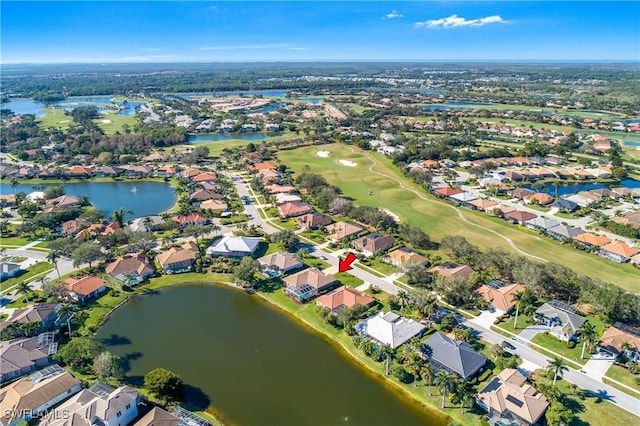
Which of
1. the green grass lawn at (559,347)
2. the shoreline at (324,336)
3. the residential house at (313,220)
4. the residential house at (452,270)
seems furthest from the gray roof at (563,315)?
the residential house at (313,220)

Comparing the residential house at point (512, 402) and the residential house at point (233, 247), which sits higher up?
the residential house at point (233, 247)

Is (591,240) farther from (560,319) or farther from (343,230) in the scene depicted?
(343,230)

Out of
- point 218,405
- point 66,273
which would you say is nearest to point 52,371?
point 218,405

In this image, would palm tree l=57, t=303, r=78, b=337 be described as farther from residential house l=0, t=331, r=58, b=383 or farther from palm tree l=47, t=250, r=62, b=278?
palm tree l=47, t=250, r=62, b=278

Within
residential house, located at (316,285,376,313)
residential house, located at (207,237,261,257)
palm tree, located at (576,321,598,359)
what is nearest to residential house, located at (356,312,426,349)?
residential house, located at (316,285,376,313)

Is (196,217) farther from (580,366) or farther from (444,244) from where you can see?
(580,366)

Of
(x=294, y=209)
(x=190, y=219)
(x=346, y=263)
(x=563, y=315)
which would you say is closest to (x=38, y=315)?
(x=190, y=219)

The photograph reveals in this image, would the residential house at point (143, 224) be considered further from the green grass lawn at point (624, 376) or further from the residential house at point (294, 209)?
the green grass lawn at point (624, 376)
